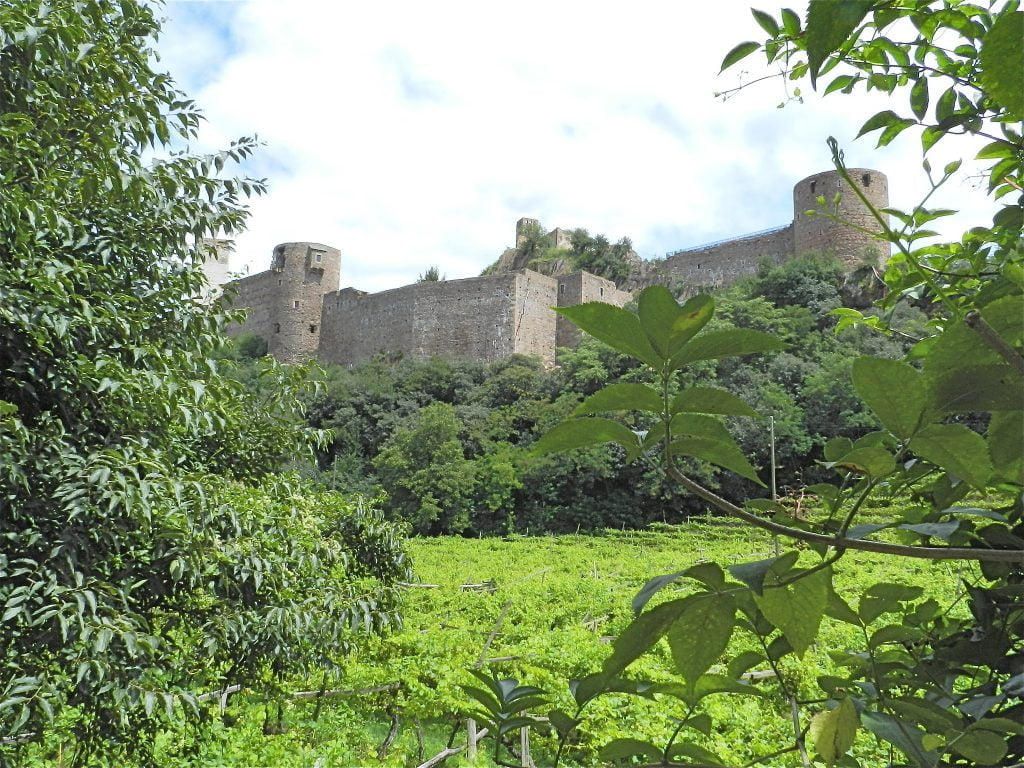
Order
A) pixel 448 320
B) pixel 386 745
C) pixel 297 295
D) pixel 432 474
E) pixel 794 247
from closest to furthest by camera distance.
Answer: pixel 386 745
pixel 432 474
pixel 794 247
pixel 448 320
pixel 297 295

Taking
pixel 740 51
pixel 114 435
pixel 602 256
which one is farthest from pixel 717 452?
pixel 602 256

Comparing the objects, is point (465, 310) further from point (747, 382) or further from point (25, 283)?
point (25, 283)

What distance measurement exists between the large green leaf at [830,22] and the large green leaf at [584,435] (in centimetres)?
18

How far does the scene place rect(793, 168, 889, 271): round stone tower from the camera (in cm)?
2020

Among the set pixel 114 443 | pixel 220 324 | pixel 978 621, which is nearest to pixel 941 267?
pixel 978 621

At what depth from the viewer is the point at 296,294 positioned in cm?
2653

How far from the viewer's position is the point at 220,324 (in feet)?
9.65

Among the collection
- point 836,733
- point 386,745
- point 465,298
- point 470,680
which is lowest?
point 386,745

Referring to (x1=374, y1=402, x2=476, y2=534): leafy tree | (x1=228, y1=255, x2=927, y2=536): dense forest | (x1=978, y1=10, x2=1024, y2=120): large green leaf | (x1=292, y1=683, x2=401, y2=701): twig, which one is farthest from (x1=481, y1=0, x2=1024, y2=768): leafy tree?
(x1=374, y1=402, x2=476, y2=534): leafy tree

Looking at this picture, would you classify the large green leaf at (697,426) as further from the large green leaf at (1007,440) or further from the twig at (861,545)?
the large green leaf at (1007,440)

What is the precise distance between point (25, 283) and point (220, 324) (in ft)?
2.35

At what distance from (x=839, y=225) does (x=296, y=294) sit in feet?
57.5

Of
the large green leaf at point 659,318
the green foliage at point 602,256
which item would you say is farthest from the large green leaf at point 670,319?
the green foliage at point 602,256

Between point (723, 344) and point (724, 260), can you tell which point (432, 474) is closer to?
point (724, 260)
